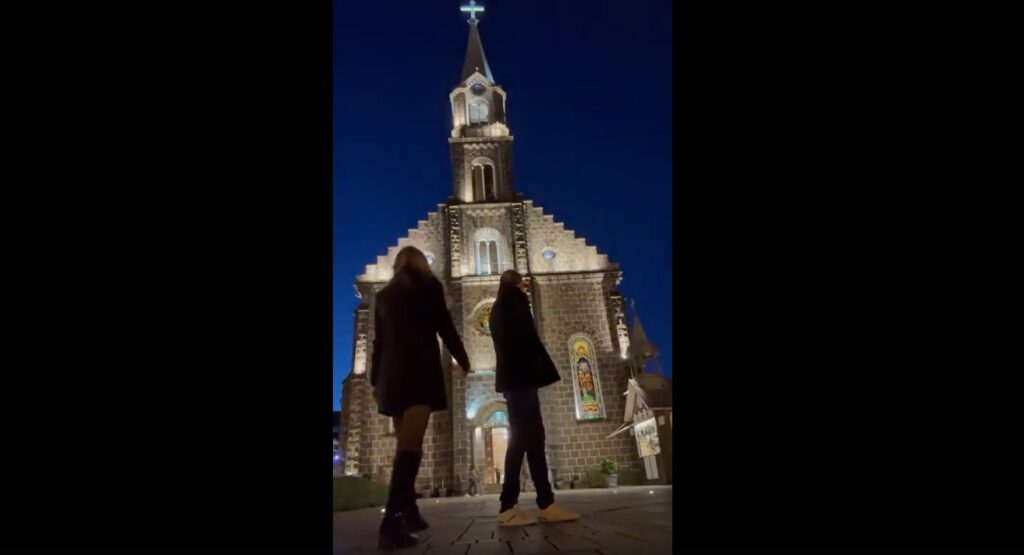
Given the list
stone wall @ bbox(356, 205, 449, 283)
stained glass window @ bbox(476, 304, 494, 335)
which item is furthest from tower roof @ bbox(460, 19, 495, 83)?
stained glass window @ bbox(476, 304, 494, 335)

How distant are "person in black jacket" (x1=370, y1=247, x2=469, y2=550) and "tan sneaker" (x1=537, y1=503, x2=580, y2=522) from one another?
26.2 inches

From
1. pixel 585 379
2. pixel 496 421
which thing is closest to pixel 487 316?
pixel 496 421

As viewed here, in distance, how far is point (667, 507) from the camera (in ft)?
10.6

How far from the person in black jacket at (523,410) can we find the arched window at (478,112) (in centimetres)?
571

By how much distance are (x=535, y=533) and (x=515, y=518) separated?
7.7 inches

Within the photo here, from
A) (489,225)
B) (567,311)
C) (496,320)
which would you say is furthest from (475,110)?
(496,320)

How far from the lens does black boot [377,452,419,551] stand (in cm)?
255

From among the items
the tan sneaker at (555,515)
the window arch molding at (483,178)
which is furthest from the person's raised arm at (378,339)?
the window arch molding at (483,178)

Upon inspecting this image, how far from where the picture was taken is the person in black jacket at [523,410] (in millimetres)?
2932

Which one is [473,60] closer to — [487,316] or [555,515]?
[487,316]

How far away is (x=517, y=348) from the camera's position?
2.98m

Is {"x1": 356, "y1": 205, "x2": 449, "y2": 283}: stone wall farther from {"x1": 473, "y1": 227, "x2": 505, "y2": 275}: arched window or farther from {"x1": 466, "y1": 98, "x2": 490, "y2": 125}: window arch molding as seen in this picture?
{"x1": 466, "y1": 98, "x2": 490, "y2": 125}: window arch molding
